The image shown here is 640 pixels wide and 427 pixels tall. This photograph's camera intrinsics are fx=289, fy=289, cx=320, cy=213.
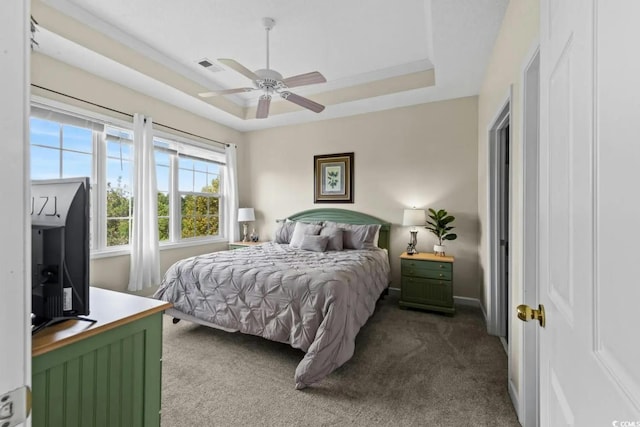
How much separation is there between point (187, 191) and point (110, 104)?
1526 mm

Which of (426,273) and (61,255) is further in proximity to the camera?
(426,273)

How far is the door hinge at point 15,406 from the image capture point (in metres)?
0.50

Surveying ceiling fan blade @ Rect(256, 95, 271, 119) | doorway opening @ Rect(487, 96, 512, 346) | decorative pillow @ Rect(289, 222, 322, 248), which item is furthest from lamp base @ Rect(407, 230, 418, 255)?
ceiling fan blade @ Rect(256, 95, 271, 119)

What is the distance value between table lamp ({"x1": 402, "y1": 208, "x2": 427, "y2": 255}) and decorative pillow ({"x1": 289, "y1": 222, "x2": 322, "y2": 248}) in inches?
46.0

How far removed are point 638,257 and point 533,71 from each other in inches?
Result: 66.1

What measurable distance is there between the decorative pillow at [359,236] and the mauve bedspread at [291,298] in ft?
2.15

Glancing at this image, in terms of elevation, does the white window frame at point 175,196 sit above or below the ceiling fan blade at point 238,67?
below

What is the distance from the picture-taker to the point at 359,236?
3.87m

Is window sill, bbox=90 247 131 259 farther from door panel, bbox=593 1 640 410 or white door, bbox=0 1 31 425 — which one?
door panel, bbox=593 1 640 410

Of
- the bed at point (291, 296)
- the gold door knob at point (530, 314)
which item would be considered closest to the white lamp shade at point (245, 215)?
the bed at point (291, 296)

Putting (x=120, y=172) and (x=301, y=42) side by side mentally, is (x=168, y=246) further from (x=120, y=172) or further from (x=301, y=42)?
(x=301, y=42)

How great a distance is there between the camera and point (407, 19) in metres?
2.66

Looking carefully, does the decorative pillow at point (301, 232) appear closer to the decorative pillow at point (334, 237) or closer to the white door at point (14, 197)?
the decorative pillow at point (334, 237)

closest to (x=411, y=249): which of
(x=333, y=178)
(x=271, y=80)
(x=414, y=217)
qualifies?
(x=414, y=217)
